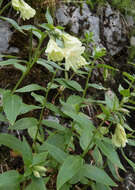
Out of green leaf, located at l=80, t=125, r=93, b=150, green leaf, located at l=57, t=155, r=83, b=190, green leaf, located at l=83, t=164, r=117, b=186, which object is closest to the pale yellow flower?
green leaf, located at l=80, t=125, r=93, b=150

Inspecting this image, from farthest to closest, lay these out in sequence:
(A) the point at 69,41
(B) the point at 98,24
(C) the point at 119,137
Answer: (B) the point at 98,24, (C) the point at 119,137, (A) the point at 69,41

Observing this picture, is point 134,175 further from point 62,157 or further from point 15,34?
point 15,34

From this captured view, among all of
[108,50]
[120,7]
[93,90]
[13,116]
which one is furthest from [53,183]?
[120,7]

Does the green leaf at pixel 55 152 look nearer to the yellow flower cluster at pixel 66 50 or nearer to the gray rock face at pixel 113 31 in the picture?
the yellow flower cluster at pixel 66 50

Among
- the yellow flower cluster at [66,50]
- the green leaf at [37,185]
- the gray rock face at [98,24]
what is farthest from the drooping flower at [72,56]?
the gray rock face at [98,24]

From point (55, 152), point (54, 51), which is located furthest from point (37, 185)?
point (54, 51)

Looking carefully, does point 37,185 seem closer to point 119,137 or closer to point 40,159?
point 40,159
